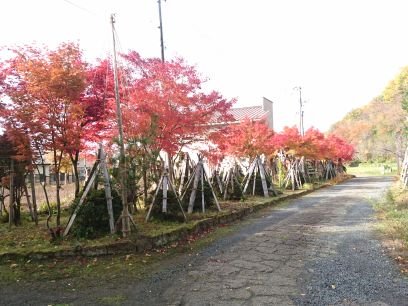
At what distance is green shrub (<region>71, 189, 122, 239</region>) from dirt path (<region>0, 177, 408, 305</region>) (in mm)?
1937

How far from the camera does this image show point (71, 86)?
7.73 metres

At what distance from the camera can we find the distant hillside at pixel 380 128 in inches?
1572

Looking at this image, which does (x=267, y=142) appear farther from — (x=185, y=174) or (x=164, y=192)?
(x=164, y=192)

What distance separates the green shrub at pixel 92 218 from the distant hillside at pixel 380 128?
3616 centimetres

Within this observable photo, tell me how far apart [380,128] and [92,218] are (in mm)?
47686

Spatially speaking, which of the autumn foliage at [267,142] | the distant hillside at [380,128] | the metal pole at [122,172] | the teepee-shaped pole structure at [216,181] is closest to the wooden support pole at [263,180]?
the autumn foliage at [267,142]

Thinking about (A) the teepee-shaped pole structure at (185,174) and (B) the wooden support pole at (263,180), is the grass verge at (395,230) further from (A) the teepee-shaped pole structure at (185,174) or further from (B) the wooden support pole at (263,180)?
(A) the teepee-shaped pole structure at (185,174)

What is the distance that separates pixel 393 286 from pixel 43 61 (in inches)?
298

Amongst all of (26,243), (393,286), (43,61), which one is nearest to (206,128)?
(43,61)

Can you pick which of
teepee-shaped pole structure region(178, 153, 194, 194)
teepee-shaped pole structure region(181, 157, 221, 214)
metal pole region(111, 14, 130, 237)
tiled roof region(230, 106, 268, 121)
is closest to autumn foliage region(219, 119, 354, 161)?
teepee-shaped pole structure region(178, 153, 194, 194)

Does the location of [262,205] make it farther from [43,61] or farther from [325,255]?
[43,61]

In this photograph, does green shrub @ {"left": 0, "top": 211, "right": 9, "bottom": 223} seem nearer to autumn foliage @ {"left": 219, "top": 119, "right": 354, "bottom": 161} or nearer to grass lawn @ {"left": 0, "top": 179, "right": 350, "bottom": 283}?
grass lawn @ {"left": 0, "top": 179, "right": 350, "bottom": 283}

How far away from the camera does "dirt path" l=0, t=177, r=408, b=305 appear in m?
4.62

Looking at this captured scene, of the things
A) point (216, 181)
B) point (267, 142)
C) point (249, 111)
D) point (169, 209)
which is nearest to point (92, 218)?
point (169, 209)
